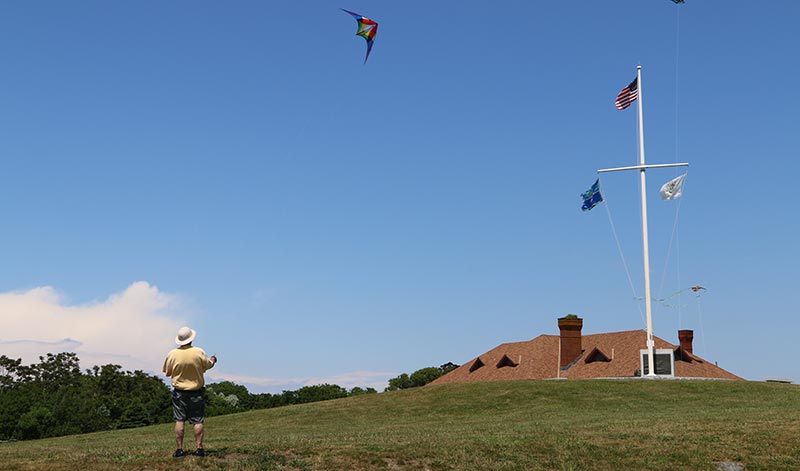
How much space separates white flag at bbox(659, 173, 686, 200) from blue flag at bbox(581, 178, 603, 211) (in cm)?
497

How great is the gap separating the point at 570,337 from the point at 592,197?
49.1 feet

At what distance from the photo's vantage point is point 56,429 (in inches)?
2613

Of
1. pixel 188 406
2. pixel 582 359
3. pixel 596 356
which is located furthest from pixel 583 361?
pixel 188 406

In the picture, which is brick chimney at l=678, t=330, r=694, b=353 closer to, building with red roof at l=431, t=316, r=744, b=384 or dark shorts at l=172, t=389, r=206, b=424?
building with red roof at l=431, t=316, r=744, b=384

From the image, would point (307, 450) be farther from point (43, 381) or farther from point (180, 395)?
point (43, 381)

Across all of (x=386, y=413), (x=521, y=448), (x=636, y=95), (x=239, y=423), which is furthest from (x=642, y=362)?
(x=521, y=448)

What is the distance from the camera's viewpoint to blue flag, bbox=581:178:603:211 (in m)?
63.5

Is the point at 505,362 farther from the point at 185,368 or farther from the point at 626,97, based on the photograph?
the point at 185,368

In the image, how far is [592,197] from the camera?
63688 millimetres

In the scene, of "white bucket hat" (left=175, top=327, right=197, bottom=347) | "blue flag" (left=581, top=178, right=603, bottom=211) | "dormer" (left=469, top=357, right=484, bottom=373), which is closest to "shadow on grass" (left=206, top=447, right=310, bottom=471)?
"white bucket hat" (left=175, top=327, right=197, bottom=347)

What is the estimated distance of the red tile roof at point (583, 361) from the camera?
66438mm

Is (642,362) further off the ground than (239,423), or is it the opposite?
(642,362)

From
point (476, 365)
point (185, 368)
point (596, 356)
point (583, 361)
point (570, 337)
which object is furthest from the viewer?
point (476, 365)

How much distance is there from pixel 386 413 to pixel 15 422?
36.2 meters
